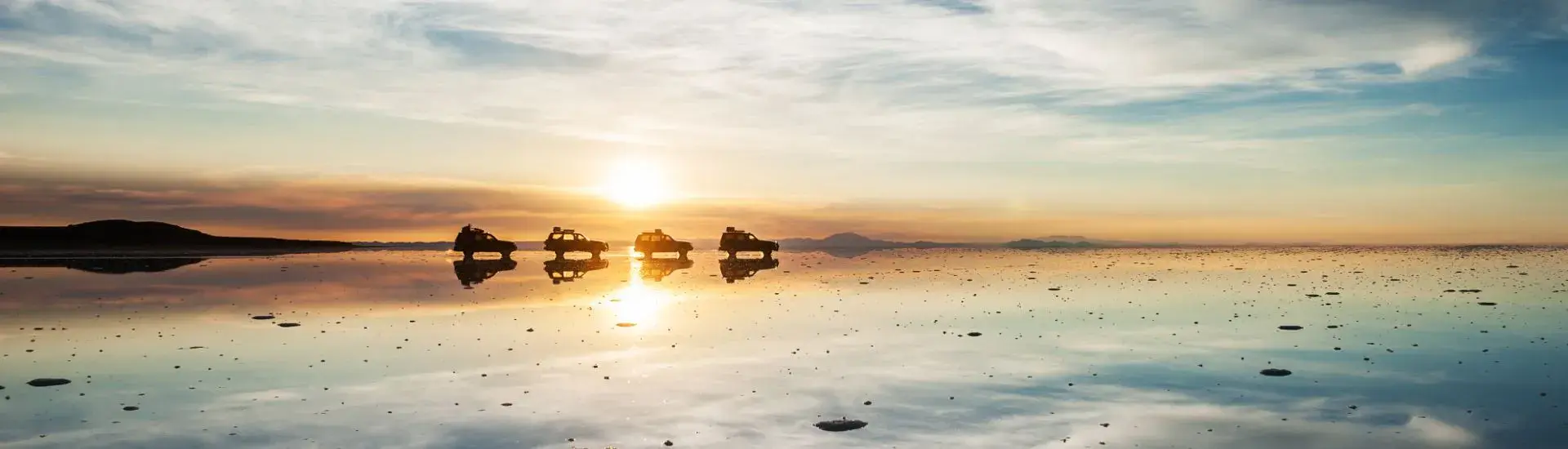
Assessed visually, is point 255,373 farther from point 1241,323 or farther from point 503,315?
point 1241,323

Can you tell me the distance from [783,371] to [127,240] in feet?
533

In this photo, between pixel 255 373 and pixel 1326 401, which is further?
pixel 255 373

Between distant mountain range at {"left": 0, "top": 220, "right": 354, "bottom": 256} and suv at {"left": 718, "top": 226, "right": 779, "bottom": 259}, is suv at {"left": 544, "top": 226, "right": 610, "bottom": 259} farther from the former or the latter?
distant mountain range at {"left": 0, "top": 220, "right": 354, "bottom": 256}

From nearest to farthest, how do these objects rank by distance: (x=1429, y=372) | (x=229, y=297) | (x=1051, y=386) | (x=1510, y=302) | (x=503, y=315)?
(x=1051, y=386), (x=1429, y=372), (x=503, y=315), (x=1510, y=302), (x=229, y=297)

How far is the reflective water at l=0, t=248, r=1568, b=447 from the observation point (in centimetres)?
1029

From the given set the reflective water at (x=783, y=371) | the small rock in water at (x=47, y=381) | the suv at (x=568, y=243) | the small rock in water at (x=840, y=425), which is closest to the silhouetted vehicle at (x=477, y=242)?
the suv at (x=568, y=243)

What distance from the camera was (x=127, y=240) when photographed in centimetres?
14225

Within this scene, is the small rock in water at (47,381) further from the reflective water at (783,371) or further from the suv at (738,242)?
the suv at (738,242)

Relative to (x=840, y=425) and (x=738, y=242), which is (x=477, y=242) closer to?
(x=738, y=242)

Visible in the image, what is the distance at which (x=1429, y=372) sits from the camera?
14188 millimetres

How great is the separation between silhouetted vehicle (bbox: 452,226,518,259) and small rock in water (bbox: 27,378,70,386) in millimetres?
55172

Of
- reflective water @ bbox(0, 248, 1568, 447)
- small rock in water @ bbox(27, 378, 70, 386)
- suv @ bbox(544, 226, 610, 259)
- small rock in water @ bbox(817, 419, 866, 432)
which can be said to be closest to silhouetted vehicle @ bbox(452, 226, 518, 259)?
suv @ bbox(544, 226, 610, 259)

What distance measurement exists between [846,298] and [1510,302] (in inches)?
747

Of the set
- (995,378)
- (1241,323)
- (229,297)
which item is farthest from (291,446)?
(229,297)
